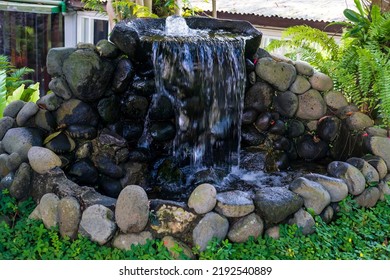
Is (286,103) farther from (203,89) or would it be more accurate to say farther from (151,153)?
(151,153)

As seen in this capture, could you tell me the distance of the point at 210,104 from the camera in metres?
5.51

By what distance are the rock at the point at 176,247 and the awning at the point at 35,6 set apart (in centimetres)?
780

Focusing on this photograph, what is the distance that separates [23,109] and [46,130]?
32 centimetres

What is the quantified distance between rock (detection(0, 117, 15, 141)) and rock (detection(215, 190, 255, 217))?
2.37 m

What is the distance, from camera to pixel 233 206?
387 centimetres

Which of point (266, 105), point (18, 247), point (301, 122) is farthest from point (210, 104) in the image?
point (18, 247)

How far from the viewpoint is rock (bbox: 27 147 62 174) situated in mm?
4262

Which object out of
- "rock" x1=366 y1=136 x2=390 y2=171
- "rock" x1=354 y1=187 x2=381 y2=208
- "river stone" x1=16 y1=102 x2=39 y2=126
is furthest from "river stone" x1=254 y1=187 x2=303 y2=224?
"river stone" x1=16 y1=102 x2=39 y2=126

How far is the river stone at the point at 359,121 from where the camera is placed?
5.40 meters

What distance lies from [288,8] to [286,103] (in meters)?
4.25

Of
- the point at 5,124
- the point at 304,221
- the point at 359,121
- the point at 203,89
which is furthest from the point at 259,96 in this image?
the point at 5,124

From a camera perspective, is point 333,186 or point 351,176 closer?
point 333,186

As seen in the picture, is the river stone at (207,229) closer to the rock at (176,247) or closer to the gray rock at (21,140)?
the rock at (176,247)

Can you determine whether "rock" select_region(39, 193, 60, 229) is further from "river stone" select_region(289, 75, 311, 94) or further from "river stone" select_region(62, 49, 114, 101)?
"river stone" select_region(289, 75, 311, 94)
